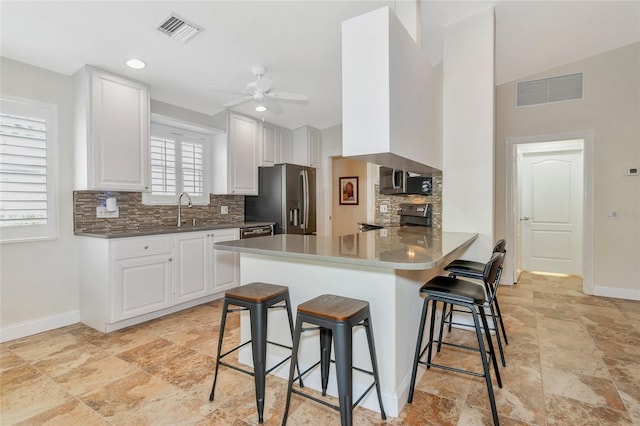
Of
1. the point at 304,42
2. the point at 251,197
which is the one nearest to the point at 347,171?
the point at 251,197

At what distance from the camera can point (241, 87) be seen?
149 inches

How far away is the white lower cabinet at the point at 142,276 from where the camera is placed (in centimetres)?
→ 291

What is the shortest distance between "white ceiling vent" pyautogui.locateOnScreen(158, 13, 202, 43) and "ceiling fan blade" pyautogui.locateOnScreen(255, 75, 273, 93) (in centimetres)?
63

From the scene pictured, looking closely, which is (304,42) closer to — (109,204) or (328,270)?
(328,270)

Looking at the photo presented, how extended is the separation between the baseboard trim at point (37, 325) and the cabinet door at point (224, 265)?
1346mm

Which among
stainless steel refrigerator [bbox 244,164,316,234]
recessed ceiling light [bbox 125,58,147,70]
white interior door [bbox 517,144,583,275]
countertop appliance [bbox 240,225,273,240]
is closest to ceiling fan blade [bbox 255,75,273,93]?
recessed ceiling light [bbox 125,58,147,70]

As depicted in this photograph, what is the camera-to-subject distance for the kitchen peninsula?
67.5 inches

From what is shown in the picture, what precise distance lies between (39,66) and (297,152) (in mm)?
3435

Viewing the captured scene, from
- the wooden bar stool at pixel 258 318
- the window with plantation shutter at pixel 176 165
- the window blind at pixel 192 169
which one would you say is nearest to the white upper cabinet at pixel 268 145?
the window with plantation shutter at pixel 176 165

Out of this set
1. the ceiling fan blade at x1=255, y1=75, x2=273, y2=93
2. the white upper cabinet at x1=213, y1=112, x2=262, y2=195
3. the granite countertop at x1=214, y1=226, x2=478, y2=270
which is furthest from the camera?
the white upper cabinet at x1=213, y1=112, x2=262, y2=195

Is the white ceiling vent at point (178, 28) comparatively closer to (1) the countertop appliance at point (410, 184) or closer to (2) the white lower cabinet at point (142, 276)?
(2) the white lower cabinet at point (142, 276)

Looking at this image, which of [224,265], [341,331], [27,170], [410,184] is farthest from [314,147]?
[341,331]

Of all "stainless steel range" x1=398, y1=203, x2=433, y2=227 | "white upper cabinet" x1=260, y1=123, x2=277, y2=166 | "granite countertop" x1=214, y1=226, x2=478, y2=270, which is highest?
"white upper cabinet" x1=260, y1=123, x2=277, y2=166

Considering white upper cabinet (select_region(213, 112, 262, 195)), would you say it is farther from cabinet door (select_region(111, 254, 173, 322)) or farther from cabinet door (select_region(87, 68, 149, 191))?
cabinet door (select_region(111, 254, 173, 322))
